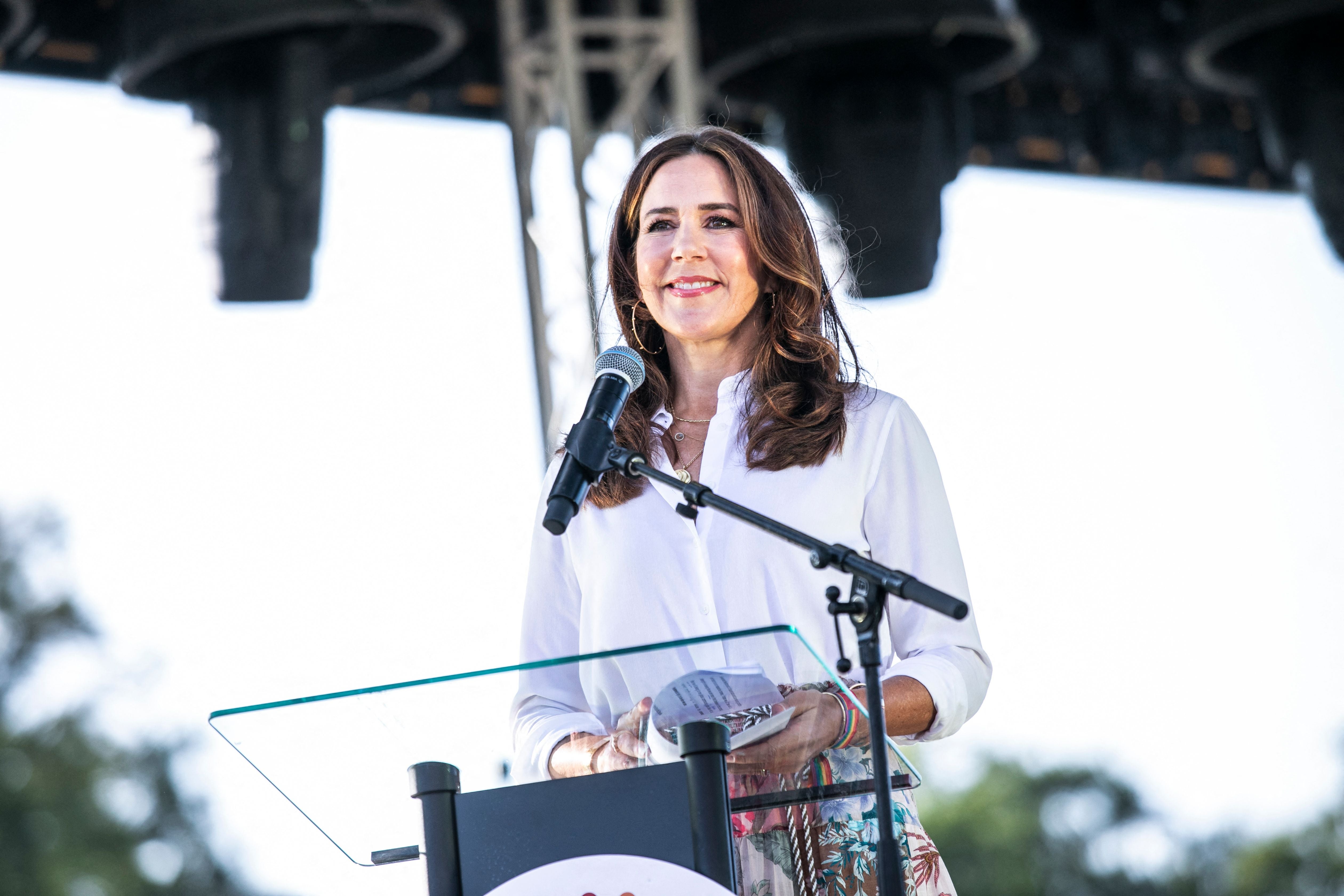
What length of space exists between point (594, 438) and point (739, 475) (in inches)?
17.5

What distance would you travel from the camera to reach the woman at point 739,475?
1.93 metres

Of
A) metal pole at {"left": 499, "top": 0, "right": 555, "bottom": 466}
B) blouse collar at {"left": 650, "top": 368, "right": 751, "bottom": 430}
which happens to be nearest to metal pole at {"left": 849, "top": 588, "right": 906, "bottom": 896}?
blouse collar at {"left": 650, "top": 368, "right": 751, "bottom": 430}

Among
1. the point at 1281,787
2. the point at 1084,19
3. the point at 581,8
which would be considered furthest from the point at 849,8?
the point at 1281,787

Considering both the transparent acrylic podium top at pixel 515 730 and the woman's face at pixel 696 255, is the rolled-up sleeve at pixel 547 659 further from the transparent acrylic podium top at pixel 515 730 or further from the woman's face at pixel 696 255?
the woman's face at pixel 696 255

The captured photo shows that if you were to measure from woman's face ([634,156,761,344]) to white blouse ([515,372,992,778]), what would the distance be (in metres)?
0.18

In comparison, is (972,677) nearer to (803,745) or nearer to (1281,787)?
(803,745)

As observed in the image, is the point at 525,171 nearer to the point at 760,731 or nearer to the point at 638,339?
the point at 638,339

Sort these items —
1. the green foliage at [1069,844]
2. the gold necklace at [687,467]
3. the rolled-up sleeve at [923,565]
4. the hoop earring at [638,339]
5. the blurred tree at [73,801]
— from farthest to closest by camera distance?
1. the green foliage at [1069,844]
2. the blurred tree at [73,801]
3. the hoop earring at [638,339]
4. the gold necklace at [687,467]
5. the rolled-up sleeve at [923,565]

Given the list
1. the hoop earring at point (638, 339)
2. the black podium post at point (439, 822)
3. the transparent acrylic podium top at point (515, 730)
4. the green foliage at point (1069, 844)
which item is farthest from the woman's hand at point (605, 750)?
the green foliage at point (1069, 844)

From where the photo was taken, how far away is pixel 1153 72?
629cm

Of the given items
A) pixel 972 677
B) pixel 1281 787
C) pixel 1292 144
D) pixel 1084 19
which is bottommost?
pixel 1281 787

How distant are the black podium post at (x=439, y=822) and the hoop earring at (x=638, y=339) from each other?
91cm

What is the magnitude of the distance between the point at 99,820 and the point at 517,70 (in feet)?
66.0

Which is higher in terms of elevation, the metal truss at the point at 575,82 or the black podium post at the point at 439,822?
the metal truss at the point at 575,82
